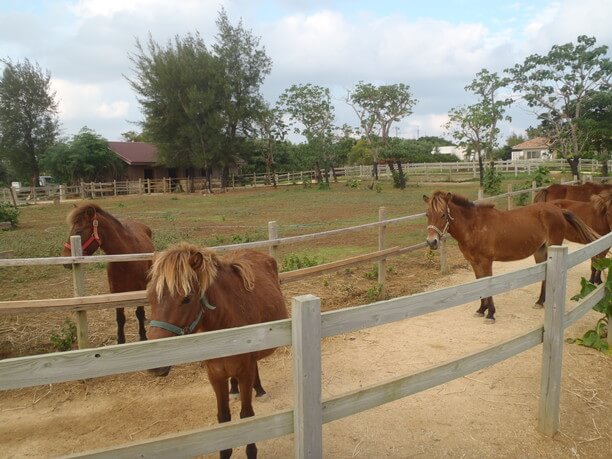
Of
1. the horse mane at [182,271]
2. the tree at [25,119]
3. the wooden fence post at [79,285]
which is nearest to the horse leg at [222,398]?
the horse mane at [182,271]

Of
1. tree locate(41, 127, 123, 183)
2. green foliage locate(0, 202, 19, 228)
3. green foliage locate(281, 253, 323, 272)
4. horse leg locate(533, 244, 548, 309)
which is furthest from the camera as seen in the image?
tree locate(41, 127, 123, 183)

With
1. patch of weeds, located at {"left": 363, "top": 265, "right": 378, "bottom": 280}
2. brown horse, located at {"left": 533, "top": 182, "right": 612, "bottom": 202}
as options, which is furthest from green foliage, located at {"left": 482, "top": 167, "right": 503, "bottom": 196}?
patch of weeds, located at {"left": 363, "top": 265, "right": 378, "bottom": 280}

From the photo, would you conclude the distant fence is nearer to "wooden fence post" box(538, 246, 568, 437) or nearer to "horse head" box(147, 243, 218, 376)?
"horse head" box(147, 243, 218, 376)

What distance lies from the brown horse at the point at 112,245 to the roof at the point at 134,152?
118ft

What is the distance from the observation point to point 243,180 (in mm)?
42906

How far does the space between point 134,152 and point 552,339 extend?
44.1m

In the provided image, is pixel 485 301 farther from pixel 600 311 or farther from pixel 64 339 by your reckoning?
pixel 64 339

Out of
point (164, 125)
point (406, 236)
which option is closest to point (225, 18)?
point (164, 125)

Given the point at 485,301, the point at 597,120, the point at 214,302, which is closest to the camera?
the point at 214,302

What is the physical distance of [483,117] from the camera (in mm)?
28859

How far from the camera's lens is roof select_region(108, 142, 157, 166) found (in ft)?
129

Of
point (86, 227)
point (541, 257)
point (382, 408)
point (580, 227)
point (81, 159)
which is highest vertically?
point (81, 159)

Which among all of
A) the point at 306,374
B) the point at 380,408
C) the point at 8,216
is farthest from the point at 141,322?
the point at 8,216

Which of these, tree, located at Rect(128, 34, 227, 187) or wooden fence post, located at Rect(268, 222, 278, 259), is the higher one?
tree, located at Rect(128, 34, 227, 187)
